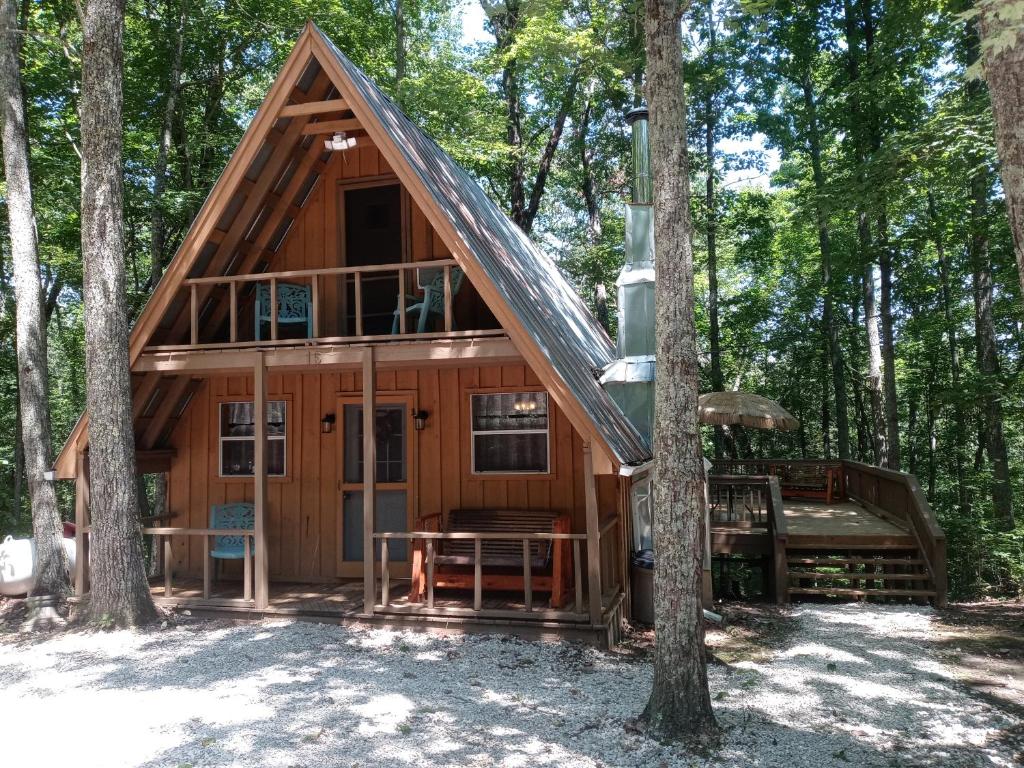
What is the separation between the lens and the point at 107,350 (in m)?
7.99

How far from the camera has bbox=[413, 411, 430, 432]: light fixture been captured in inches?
371

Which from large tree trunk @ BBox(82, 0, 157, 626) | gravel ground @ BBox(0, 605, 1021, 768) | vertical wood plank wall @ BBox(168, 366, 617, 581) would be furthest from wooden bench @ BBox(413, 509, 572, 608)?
large tree trunk @ BBox(82, 0, 157, 626)

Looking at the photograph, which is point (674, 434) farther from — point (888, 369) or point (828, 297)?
point (828, 297)

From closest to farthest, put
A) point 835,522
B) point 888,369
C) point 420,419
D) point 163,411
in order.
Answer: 1. point 420,419
2. point 163,411
3. point 835,522
4. point 888,369

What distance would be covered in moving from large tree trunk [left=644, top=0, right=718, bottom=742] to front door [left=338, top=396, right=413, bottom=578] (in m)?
5.09

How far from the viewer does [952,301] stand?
2023cm

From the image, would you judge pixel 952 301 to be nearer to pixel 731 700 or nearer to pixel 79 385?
pixel 731 700

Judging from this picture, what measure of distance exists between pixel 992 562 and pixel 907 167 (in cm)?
661

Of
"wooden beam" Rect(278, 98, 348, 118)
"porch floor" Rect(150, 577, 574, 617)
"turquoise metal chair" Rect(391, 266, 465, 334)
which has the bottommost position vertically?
"porch floor" Rect(150, 577, 574, 617)

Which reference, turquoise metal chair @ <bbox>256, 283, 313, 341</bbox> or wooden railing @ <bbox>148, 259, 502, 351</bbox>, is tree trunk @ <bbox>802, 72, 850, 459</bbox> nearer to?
wooden railing @ <bbox>148, 259, 502, 351</bbox>

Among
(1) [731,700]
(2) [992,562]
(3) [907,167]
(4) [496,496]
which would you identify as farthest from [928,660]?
(3) [907,167]

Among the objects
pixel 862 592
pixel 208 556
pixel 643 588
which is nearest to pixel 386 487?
pixel 208 556

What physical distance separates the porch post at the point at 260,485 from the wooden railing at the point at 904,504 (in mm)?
8384

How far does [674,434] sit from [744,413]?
8.13m
